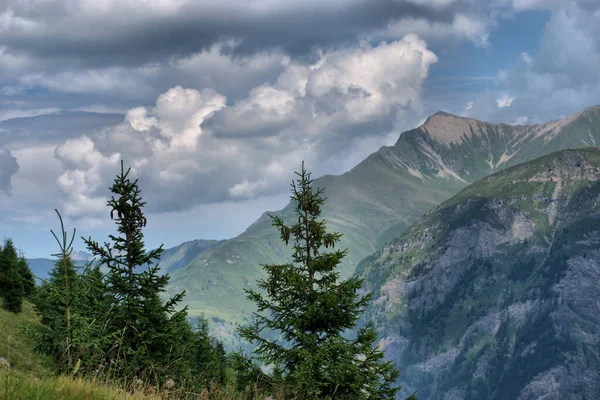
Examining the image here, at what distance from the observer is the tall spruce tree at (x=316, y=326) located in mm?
21031

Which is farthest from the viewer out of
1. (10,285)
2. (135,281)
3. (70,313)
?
(10,285)

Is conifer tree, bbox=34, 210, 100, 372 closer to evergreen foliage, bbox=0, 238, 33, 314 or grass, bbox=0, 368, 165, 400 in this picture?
grass, bbox=0, 368, 165, 400

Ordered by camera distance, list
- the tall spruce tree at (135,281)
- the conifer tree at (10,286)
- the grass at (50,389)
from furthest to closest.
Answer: the conifer tree at (10,286), the tall spruce tree at (135,281), the grass at (50,389)

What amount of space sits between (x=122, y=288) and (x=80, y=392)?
1612 centimetres

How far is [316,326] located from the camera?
77.2ft

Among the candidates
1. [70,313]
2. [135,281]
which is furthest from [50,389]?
[135,281]

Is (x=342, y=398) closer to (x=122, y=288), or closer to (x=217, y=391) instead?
(x=122, y=288)

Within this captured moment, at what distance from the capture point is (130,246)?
847 inches

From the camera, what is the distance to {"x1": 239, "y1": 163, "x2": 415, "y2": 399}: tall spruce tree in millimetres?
21031

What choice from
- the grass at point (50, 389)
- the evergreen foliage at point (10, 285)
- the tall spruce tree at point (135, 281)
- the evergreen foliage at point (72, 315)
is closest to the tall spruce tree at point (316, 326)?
the tall spruce tree at point (135, 281)

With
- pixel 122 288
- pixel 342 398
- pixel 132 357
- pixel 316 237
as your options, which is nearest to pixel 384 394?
pixel 342 398

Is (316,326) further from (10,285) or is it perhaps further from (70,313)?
(10,285)

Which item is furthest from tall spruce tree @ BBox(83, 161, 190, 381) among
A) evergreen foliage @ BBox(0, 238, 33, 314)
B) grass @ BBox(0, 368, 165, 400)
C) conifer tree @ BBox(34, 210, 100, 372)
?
evergreen foliage @ BBox(0, 238, 33, 314)

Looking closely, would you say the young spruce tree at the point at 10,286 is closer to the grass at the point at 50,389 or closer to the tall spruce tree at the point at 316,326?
the tall spruce tree at the point at 316,326
